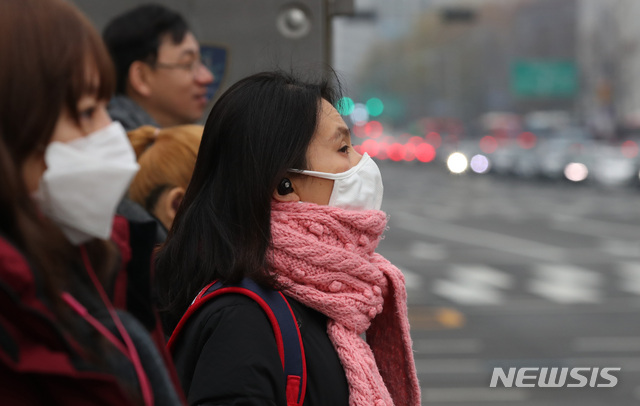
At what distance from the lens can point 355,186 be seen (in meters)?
2.29

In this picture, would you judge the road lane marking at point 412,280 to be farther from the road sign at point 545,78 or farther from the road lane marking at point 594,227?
the road sign at point 545,78

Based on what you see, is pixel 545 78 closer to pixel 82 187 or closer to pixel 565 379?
pixel 565 379

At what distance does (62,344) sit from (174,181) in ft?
6.08

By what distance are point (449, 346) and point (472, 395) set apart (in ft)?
5.68

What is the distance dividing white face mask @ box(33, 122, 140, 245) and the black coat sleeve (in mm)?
602

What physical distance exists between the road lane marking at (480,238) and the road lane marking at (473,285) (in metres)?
1.78

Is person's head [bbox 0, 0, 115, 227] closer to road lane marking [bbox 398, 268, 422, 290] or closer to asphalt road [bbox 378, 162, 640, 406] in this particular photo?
asphalt road [bbox 378, 162, 640, 406]

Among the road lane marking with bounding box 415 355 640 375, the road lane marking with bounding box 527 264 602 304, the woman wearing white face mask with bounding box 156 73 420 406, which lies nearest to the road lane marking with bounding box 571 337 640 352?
the road lane marking with bounding box 415 355 640 375

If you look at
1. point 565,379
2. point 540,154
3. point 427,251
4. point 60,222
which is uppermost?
point 60,222

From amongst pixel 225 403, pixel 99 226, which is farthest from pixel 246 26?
pixel 99 226

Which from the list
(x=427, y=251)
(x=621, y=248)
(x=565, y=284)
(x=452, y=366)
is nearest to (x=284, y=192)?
(x=452, y=366)

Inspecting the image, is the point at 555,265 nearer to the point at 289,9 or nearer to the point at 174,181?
the point at 289,9

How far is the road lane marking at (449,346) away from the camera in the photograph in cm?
899

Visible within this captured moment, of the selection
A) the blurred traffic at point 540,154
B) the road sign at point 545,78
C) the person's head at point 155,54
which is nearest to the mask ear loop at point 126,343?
the person's head at point 155,54
